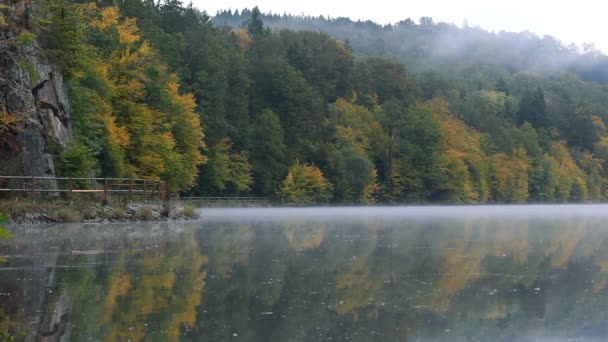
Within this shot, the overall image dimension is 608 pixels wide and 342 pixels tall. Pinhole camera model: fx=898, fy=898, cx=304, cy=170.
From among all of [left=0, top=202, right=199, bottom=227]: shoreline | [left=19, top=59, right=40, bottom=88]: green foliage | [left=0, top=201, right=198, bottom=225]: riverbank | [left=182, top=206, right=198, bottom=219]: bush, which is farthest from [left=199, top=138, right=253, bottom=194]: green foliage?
[left=19, top=59, right=40, bottom=88]: green foliage

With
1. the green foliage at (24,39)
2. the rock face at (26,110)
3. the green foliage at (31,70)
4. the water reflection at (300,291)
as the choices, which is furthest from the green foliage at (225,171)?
the water reflection at (300,291)

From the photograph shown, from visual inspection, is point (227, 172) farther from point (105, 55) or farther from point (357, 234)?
point (357, 234)

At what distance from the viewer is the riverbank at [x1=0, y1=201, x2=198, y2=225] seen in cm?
3259

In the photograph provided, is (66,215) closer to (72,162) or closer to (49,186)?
(49,186)

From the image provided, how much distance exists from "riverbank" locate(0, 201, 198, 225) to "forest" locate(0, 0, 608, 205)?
10.2ft

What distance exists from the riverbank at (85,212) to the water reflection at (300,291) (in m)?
8.75

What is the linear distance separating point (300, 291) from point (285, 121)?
77.2 m

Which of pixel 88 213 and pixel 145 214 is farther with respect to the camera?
pixel 145 214

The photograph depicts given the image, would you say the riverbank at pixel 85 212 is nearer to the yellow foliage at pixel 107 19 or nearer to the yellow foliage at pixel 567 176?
the yellow foliage at pixel 107 19

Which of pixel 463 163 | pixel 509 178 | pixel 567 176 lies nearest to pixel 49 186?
pixel 463 163

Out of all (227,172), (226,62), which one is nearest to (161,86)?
(227,172)

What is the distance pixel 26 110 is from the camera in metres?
35.2

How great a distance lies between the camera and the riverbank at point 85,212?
32.6 meters

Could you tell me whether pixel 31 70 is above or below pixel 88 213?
above
